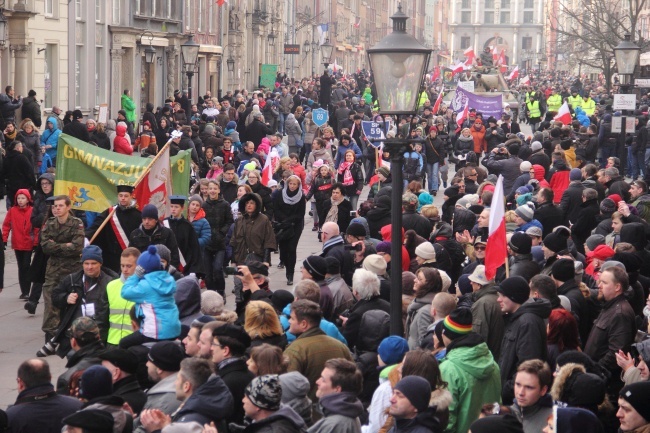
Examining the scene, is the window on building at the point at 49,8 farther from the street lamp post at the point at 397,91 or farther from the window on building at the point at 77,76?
the street lamp post at the point at 397,91

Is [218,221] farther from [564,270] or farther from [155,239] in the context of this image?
[564,270]

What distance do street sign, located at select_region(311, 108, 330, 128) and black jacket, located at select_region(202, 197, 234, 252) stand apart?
51.0ft

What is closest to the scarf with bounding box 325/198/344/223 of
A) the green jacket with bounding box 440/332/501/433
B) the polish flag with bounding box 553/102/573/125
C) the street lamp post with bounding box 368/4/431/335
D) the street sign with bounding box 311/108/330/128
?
the street lamp post with bounding box 368/4/431/335

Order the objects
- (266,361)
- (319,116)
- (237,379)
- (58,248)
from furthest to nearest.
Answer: (319,116) → (58,248) → (237,379) → (266,361)

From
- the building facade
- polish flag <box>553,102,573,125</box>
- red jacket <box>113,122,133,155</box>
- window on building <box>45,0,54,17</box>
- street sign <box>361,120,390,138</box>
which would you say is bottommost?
red jacket <box>113,122,133,155</box>

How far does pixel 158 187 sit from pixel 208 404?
7647 mm

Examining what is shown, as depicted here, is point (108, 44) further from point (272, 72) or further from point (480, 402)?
point (480, 402)

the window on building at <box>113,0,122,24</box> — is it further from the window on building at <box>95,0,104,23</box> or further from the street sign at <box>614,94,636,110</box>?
the street sign at <box>614,94,636,110</box>

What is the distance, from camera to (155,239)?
12.6m

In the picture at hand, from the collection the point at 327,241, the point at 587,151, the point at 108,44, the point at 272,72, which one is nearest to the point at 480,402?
the point at 327,241

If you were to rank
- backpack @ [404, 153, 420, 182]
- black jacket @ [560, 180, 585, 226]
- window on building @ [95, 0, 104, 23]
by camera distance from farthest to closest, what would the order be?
window on building @ [95, 0, 104, 23] → backpack @ [404, 153, 420, 182] → black jacket @ [560, 180, 585, 226]

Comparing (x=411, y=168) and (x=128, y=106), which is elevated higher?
(x=128, y=106)

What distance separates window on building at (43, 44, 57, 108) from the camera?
33.5 m

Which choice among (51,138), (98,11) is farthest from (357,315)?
(98,11)
